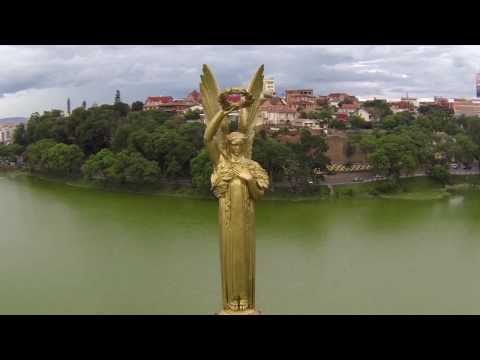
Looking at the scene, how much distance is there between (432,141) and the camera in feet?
46.3

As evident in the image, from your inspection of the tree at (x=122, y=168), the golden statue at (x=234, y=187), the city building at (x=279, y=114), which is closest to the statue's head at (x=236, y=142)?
the golden statue at (x=234, y=187)

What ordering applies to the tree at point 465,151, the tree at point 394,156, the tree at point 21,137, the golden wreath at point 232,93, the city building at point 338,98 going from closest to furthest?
1. the golden wreath at point 232,93
2. the tree at point 394,156
3. the tree at point 465,151
4. the tree at point 21,137
5. the city building at point 338,98

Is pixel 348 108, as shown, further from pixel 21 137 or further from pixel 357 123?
pixel 21 137

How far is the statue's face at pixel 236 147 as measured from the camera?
197 cm

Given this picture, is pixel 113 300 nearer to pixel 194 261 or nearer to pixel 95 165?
pixel 194 261

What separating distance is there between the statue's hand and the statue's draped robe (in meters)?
0.01

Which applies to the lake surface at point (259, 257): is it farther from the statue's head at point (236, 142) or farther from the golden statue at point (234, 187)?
the statue's head at point (236, 142)

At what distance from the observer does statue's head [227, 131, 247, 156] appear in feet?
6.46

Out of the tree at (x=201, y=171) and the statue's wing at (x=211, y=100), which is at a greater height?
the statue's wing at (x=211, y=100)

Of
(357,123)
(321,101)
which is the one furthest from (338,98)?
(357,123)

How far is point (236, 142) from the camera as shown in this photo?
1968 millimetres

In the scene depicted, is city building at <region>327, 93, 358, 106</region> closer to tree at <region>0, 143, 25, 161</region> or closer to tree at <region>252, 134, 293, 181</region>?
tree at <region>0, 143, 25, 161</region>

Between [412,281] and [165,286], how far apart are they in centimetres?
270

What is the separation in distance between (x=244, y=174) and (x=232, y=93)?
28cm
